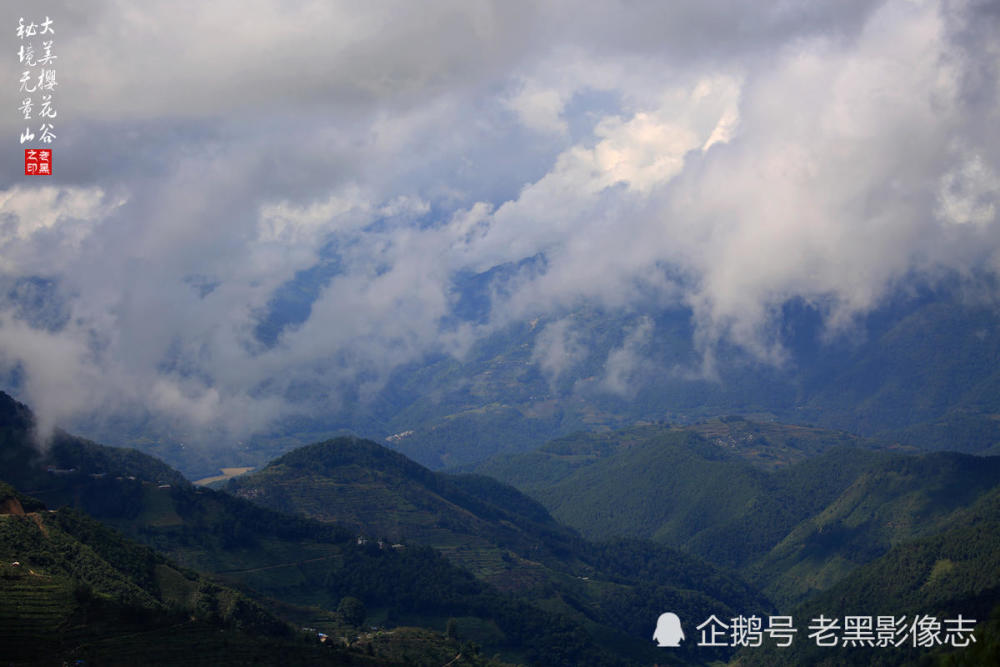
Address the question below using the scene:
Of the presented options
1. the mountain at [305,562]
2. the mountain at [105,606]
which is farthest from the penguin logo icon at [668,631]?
the mountain at [105,606]

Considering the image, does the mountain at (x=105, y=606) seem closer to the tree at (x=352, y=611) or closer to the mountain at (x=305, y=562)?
the tree at (x=352, y=611)

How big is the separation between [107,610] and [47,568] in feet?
37.5

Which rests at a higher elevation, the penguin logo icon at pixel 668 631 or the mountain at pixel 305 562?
the mountain at pixel 305 562

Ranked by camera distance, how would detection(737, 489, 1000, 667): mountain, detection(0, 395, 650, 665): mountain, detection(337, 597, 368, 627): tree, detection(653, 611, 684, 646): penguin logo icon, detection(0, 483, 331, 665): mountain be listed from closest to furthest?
detection(0, 483, 331, 665): mountain, detection(737, 489, 1000, 667): mountain, detection(337, 597, 368, 627): tree, detection(0, 395, 650, 665): mountain, detection(653, 611, 684, 646): penguin logo icon

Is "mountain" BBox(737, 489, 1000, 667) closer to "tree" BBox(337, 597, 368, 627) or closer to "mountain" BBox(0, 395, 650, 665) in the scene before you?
"mountain" BBox(0, 395, 650, 665)

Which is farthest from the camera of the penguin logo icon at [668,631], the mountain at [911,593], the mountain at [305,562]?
the penguin logo icon at [668,631]

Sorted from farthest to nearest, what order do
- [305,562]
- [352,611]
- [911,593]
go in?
[305,562] → [911,593] → [352,611]

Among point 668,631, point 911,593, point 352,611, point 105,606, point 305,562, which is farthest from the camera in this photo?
point 668,631

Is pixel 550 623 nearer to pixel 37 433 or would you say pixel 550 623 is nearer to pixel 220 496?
pixel 220 496

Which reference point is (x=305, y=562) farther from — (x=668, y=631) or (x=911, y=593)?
(x=911, y=593)

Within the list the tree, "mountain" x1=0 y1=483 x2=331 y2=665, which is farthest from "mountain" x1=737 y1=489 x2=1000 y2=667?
"mountain" x1=0 y1=483 x2=331 y2=665

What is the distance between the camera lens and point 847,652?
156 m

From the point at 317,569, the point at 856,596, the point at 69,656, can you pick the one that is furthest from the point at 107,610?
the point at 856,596

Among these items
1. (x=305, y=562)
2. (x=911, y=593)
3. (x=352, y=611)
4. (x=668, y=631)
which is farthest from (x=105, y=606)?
(x=911, y=593)
